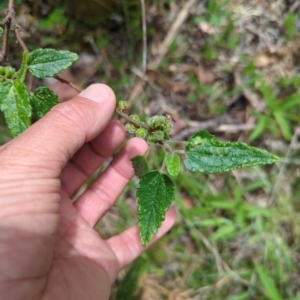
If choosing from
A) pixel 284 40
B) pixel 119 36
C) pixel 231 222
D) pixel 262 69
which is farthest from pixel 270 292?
pixel 119 36

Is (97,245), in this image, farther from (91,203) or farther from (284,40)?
(284,40)

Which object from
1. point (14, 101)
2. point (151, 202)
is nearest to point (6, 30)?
point (14, 101)

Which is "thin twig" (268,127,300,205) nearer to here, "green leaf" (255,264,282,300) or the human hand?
"green leaf" (255,264,282,300)

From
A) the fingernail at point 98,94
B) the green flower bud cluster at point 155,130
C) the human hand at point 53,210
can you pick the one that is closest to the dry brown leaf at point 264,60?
the human hand at point 53,210

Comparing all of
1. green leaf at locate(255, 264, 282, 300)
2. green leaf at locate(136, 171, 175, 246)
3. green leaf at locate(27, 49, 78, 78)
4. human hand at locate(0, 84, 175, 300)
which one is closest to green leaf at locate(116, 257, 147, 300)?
human hand at locate(0, 84, 175, 300)

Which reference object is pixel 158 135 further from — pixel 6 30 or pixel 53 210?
pixel 6 30

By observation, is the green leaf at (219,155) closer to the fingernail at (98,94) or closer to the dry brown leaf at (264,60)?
the fingernail at (98,94)
